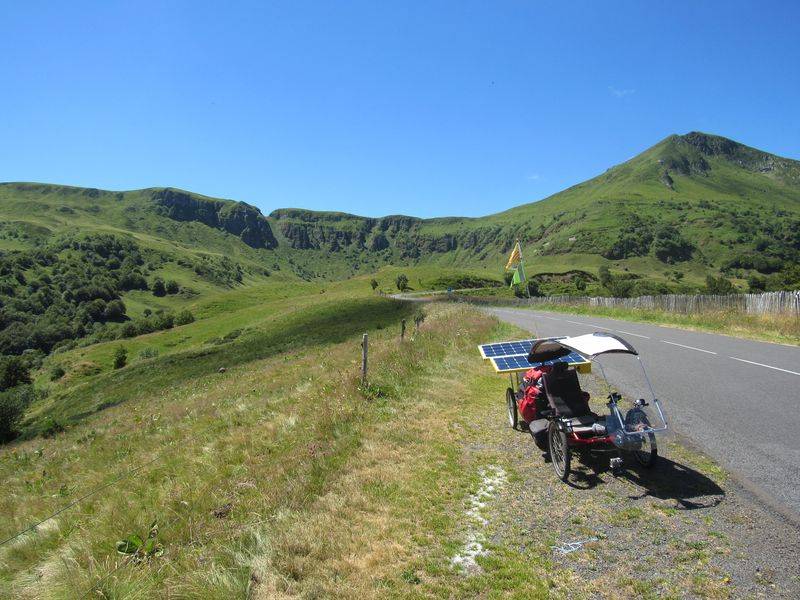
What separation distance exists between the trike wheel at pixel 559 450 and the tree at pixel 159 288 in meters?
180

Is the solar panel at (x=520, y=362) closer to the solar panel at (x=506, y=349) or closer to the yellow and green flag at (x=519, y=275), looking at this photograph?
the solar panel at (x=506, y=349)

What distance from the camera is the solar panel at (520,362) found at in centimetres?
941

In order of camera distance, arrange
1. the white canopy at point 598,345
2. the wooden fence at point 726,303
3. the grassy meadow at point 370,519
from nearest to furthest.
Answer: the grassy meadow at point 370,519
the white canopy at point 598,345
the wooden fence at point 726,303

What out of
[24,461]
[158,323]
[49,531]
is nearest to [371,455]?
[49,531]

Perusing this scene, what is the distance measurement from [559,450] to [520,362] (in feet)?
10.9

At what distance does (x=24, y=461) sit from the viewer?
56.4 ft

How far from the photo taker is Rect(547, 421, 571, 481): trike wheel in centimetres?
641

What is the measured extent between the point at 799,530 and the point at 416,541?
397 centimetres

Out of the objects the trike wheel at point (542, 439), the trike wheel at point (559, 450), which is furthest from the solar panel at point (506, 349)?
the trike wheel at point (559, 450)

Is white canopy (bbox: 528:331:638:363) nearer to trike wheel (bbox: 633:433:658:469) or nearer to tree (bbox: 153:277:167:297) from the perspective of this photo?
trike wheel (bbox: 633:433:658:469)

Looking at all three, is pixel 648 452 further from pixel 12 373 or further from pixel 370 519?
pixel 12 373

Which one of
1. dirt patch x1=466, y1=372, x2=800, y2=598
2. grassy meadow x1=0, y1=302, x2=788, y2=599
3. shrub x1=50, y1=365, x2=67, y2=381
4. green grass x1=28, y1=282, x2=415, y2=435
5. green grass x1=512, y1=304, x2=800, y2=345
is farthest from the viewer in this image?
shrub x1=50, y1=365, x2=67, y2=381

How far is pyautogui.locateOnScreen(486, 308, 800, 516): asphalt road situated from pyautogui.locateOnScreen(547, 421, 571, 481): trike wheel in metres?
2.19

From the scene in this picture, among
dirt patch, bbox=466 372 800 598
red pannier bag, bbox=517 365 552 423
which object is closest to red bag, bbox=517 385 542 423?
red pannier bag, bbox=517 365 552 423
